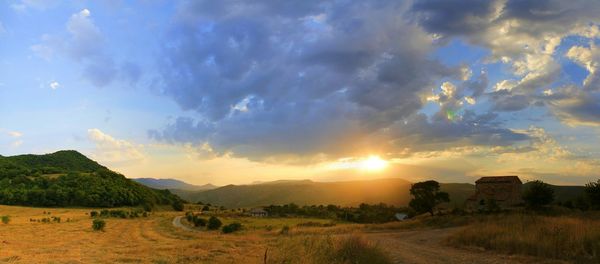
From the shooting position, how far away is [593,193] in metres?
51.7

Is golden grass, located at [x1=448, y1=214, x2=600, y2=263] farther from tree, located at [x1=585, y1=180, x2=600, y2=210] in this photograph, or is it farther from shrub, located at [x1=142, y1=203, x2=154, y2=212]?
shrub, located at [x1=142, y1=203, x2=154, y2=212]

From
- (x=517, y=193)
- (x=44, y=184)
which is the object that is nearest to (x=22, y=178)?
(x=44, y=184)

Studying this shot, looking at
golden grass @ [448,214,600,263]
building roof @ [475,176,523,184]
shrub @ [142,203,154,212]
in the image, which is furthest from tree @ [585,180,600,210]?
shrub @ [142,203,154,212]

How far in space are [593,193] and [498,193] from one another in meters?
26.4

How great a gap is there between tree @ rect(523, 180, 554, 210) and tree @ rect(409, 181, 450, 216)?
13.1 meters

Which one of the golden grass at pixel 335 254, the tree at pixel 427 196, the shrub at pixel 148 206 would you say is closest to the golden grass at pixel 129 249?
the golden grass at pixel 335 254

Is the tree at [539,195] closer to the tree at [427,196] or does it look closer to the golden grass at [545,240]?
the tree at [427,196]

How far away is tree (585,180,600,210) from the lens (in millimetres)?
51125

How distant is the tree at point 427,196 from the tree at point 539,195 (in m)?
13.1

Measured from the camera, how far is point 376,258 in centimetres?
1614

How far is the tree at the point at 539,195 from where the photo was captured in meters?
57.8

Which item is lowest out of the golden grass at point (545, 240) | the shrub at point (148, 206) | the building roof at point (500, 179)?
the shrub at point (148, 206)

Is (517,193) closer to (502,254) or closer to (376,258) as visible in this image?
(502,254)

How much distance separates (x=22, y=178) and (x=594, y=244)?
629 feet
